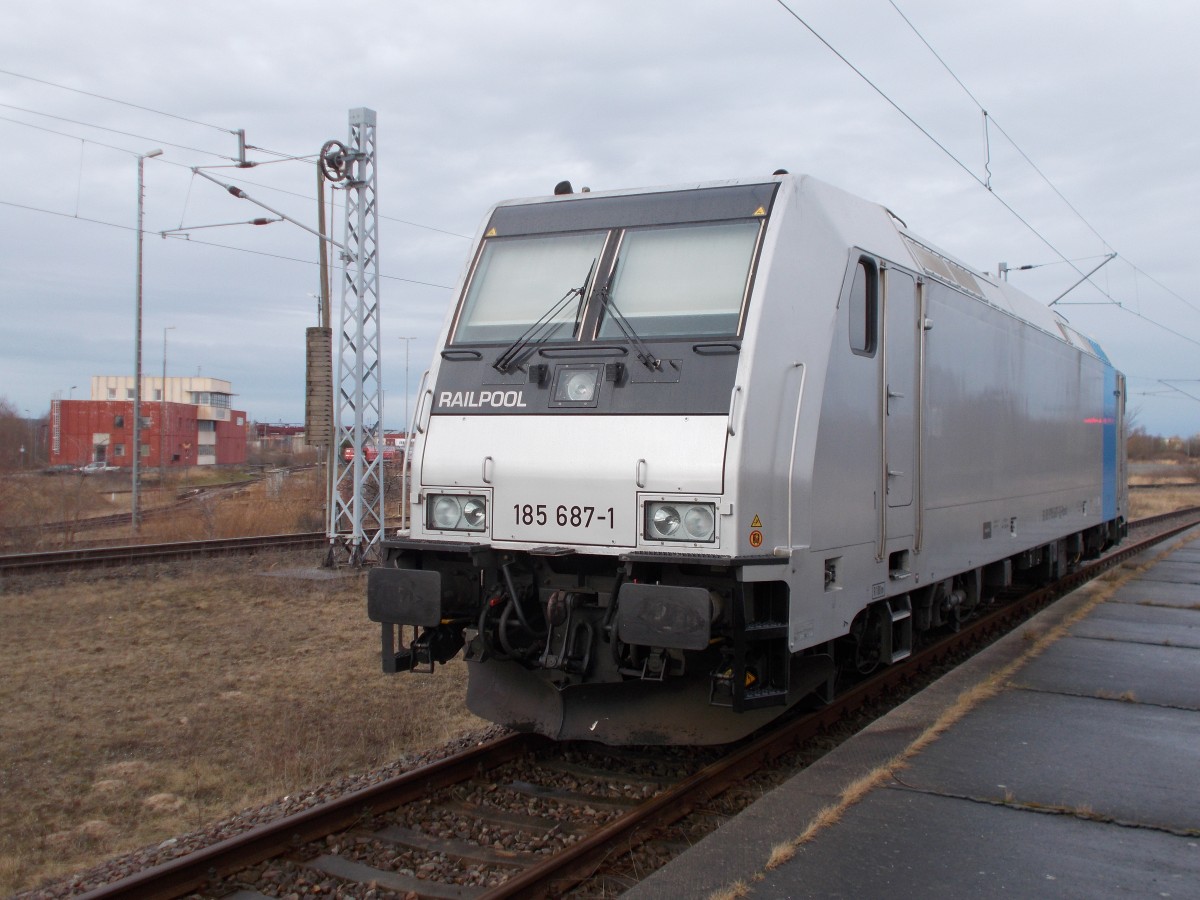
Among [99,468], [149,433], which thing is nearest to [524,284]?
[99,468]

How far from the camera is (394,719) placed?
7.80 meters

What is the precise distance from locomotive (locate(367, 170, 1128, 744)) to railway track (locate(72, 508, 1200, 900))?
0.33 m

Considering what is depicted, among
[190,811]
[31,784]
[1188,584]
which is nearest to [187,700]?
[31,784]

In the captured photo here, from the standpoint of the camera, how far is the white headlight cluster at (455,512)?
610 centimetres

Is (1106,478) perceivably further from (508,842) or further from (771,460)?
(508,842)

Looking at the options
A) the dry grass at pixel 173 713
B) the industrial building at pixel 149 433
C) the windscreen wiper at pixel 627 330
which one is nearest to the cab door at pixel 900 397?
the windscreen wiper at pixel 627 330

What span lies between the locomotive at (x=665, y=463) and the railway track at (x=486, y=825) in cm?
33

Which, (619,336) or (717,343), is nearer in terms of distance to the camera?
(717,343)

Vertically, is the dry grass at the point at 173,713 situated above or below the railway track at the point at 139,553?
below

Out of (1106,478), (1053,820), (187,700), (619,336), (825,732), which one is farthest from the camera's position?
(1106,478)

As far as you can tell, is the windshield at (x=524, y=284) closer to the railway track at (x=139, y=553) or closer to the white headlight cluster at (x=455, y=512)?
the white headlight cluster at (x=455, y=512)

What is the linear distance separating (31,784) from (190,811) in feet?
4.09

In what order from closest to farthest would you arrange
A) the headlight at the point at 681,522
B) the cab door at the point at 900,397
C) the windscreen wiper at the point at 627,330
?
the headlight at the point at 681,522 < the windscreen wiper at the point at 627,330 < the cab door at the point at 900,397

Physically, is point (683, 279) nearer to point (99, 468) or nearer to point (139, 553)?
point (139, 553)
